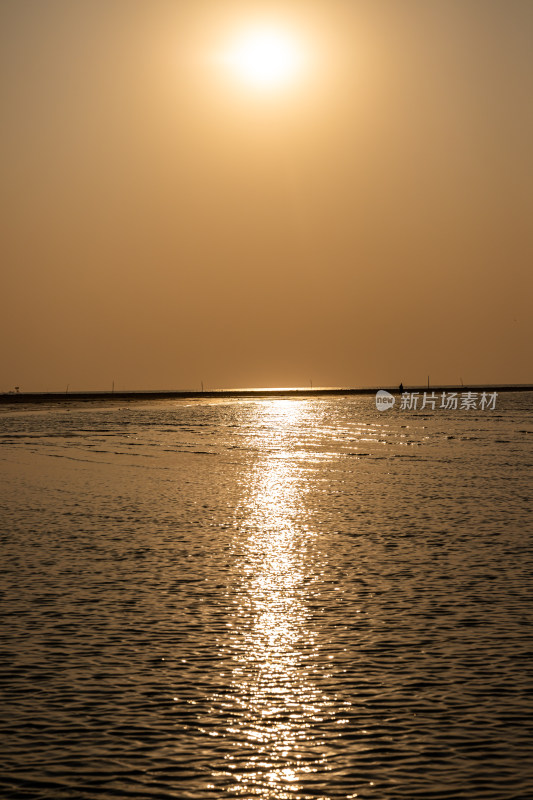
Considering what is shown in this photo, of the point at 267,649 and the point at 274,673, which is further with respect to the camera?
the point at 267,649

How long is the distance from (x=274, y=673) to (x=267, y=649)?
1.52 meters

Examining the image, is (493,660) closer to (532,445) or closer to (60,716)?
(60,716)

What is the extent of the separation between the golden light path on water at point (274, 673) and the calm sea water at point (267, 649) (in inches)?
1.7

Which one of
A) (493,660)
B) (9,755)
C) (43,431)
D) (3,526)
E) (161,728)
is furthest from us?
(43,431)

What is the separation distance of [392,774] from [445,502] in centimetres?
2922

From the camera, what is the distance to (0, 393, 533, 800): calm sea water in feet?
38.7

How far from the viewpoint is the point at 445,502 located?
132 feet

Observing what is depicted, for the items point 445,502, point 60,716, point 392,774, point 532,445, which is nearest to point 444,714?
point 392,774

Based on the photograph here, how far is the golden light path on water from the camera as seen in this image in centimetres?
1169

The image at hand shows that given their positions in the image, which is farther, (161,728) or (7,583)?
(7,583)

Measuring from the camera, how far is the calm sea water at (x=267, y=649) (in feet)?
38.7

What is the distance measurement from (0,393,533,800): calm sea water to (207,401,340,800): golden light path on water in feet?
0.15

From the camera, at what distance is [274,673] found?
1569 centimetres

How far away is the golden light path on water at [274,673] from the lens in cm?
1169
